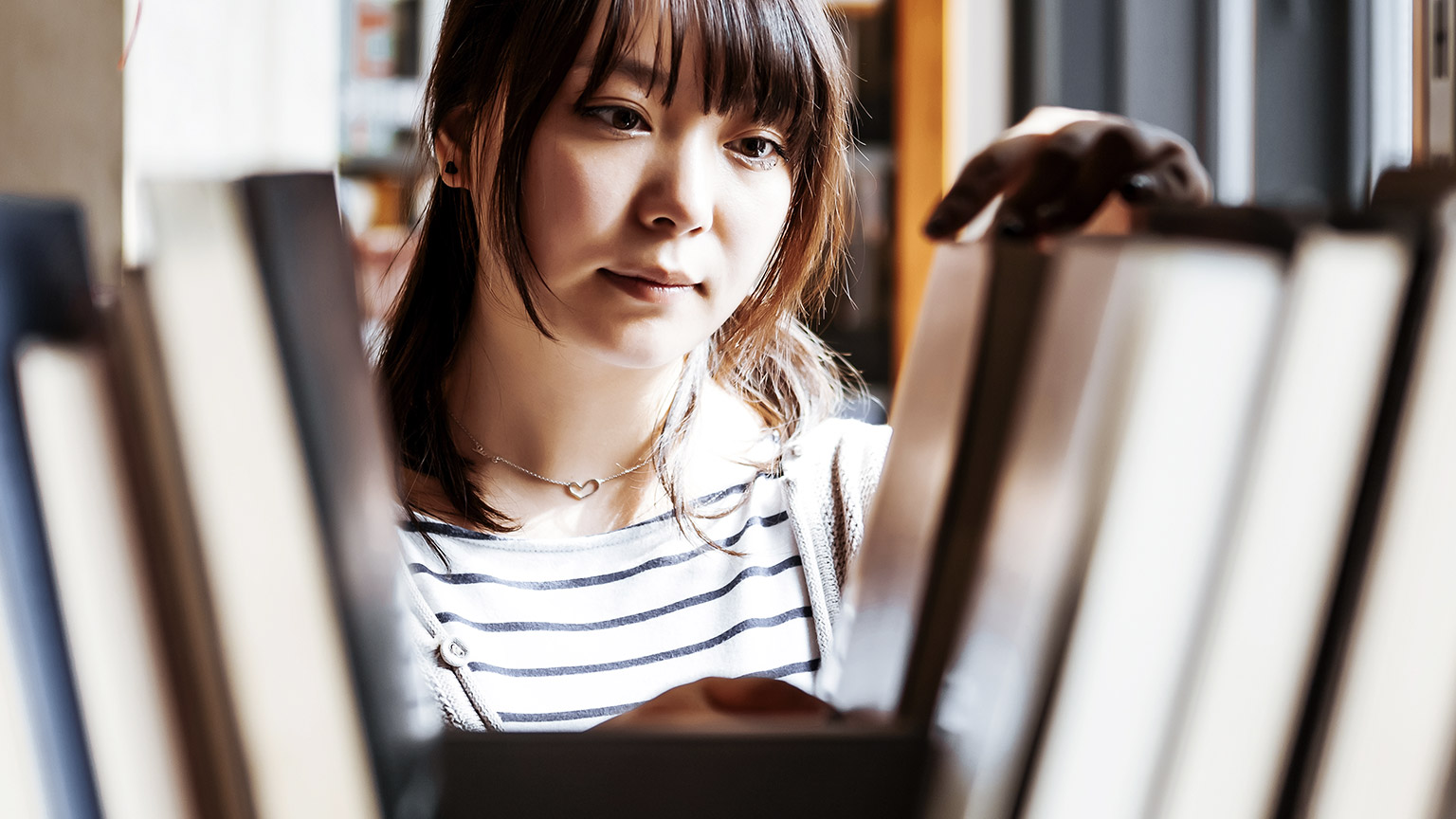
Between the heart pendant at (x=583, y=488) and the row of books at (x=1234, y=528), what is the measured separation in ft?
2.24

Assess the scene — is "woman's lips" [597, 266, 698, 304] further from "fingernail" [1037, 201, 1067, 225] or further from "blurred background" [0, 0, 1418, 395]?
"fingernail" [1037, 201, 1067, 225]

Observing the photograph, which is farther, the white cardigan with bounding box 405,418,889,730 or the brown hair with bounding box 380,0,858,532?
the white cardigan with bounding box 405,418,889,730

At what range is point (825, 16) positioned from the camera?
79 centimetres

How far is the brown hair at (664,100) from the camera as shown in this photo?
66cm

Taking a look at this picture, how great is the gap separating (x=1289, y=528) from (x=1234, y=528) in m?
0.01

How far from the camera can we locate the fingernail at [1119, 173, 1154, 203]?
342 mm

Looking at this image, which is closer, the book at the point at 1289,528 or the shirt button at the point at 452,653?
the book at the point at 1289,528

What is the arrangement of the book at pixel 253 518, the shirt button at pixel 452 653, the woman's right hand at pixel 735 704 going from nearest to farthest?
the book at pixel 253 518 < the woman's right hand at pixel 735 704 < the shirt button at pixel 452 653

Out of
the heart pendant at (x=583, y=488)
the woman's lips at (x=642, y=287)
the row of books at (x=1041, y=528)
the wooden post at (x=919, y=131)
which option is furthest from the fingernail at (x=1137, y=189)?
the wooden post at (x=919, y=131)

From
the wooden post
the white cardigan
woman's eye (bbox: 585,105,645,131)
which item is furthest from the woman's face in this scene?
the wooden post

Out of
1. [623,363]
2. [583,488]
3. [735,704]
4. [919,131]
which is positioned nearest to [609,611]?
[583,488]

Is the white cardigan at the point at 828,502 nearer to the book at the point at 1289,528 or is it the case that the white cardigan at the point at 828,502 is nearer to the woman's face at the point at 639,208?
the woman's face at the point at 639,208

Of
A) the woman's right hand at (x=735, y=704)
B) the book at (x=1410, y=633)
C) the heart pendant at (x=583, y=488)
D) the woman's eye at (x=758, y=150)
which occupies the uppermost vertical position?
the woman's eye at (x=758, y=150)

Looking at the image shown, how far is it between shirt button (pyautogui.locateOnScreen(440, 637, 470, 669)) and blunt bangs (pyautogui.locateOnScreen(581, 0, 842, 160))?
409 mm
